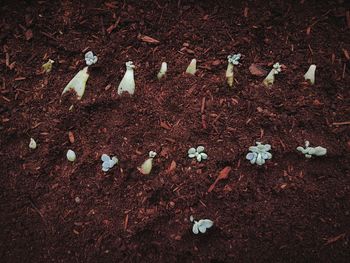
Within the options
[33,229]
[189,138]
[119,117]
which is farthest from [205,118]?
[33,229]

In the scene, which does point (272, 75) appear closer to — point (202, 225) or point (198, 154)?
point (198, 154)

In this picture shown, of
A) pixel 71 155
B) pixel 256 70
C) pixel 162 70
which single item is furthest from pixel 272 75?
pixel 71 155

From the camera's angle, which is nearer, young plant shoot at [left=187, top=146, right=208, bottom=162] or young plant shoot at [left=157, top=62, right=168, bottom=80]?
young plant shoot at [left=187, top=146, right=208, bottom=162]

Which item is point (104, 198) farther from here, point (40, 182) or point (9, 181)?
point (9, 181)

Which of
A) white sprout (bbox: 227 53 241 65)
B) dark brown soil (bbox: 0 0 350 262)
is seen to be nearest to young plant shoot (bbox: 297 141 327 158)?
dark brown soil (bbox: 0 0 350 262)

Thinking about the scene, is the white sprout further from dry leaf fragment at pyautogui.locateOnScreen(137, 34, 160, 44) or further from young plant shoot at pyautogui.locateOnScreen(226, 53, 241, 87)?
dry leaf fragment at pyautogui.locateOnScreen(137, 34, 160, 44)
